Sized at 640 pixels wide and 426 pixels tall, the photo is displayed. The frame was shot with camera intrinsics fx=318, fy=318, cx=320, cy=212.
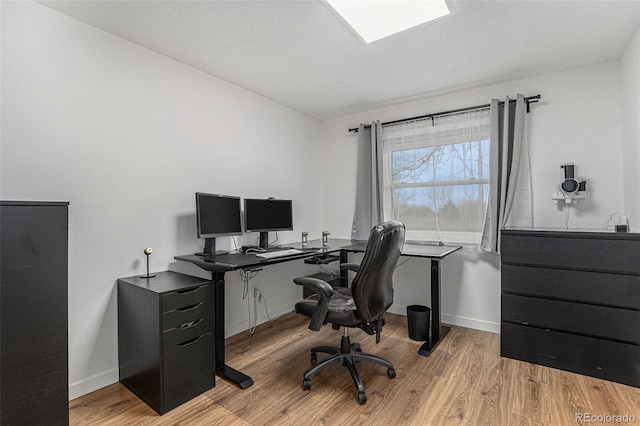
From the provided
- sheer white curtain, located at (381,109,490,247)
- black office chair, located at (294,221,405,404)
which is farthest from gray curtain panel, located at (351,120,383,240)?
black office chair, located at (294,221,405,404)

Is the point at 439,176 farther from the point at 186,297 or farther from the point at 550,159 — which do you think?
the point at 186,297

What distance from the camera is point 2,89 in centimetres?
181

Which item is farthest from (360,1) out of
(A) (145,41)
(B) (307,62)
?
(A) (145,41)

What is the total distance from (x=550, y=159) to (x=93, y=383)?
4084 millimetres

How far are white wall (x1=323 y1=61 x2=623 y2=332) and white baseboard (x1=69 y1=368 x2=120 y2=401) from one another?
2813 mm

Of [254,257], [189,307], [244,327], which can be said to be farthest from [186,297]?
[244,327]

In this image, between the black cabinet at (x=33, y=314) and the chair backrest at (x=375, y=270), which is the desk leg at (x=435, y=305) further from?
the black cabinet at (x=33, y=314)

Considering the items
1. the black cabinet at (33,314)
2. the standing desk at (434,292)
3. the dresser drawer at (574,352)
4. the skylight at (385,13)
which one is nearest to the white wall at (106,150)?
the black cabinet at (33,314)

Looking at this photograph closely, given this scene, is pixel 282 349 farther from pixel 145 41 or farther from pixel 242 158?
pixel 145 41

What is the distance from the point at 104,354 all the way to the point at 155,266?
0.67 metres

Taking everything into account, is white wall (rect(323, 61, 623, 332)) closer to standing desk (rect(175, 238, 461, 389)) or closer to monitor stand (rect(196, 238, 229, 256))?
standing desk (rect(175, 238, 461, 389))

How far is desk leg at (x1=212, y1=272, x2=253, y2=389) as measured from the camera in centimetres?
226

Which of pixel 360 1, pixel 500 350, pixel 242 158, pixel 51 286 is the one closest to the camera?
pixel 51 286

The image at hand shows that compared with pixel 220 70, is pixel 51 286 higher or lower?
lower
